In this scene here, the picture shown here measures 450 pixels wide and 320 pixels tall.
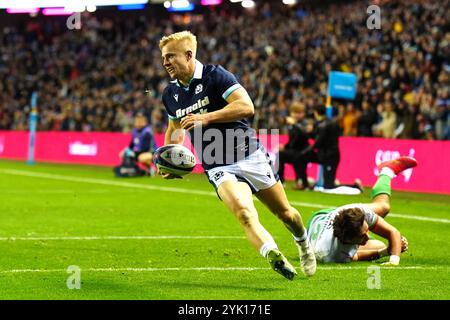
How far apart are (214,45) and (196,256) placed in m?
30.6

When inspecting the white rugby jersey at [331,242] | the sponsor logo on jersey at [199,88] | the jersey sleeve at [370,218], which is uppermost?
the sponsor logo on jersey at [199,88]

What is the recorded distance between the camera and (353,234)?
33.5ft

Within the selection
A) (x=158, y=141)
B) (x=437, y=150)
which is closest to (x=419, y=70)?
(x=437, y=150)

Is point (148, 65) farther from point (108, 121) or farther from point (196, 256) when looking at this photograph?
point (196, 256)

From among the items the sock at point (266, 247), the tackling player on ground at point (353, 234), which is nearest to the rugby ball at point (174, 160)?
the sock at point (266, 247)

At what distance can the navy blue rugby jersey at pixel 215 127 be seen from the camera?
29.9ft

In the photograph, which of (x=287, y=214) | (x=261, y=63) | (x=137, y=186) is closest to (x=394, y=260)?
(x=287, y=214)

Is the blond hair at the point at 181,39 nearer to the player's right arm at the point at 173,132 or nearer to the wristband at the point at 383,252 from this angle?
the player's right arm at the point at 173,132

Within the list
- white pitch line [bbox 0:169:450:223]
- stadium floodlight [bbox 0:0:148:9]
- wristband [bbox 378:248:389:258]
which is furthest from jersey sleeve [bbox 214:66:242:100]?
stadium floodlight [bbox 0:0:148:9]

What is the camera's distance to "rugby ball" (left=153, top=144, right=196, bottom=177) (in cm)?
912

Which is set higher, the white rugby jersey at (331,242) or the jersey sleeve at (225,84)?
the jersey sleeve at (225,84)

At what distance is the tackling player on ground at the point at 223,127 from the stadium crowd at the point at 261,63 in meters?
16.9

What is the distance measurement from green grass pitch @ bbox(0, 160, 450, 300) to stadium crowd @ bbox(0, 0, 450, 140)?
6.67 meters

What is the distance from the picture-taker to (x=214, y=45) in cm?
4141
